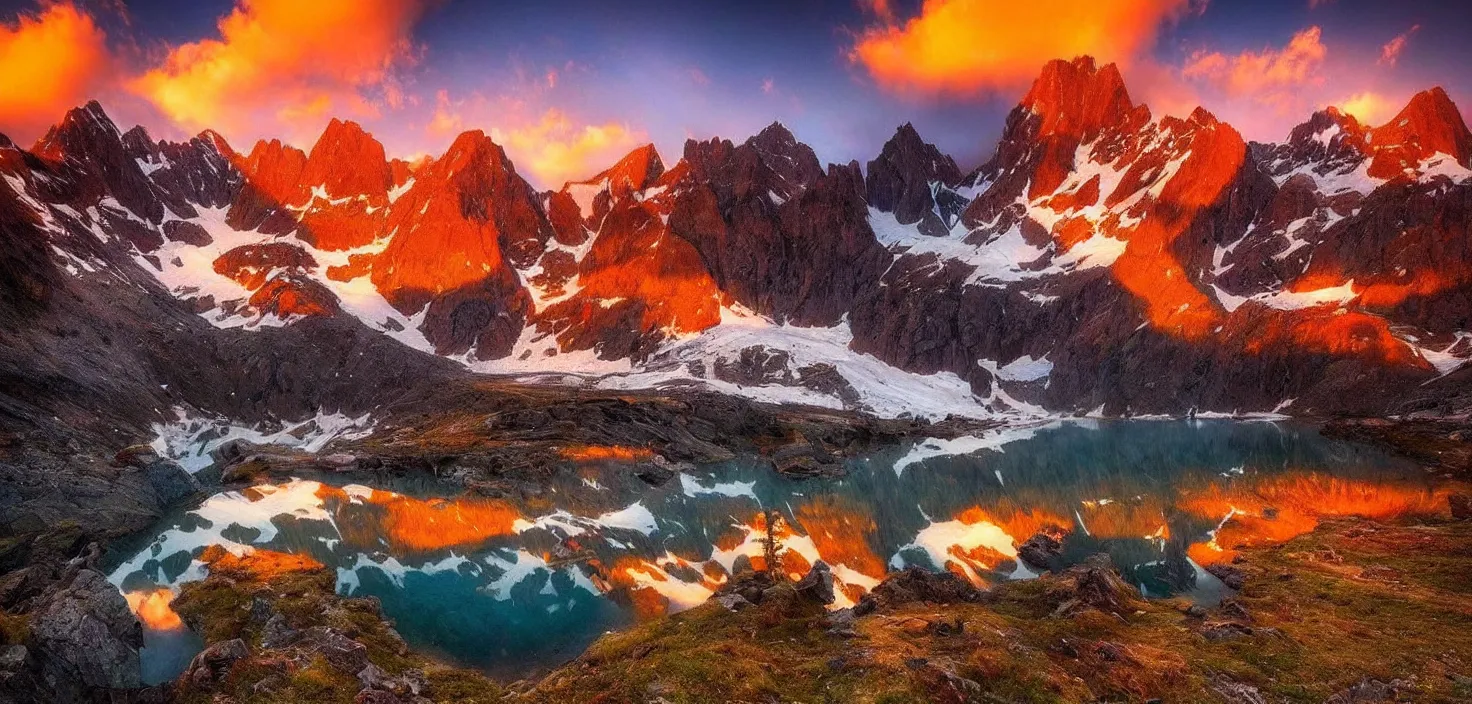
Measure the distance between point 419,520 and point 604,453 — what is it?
175 ft

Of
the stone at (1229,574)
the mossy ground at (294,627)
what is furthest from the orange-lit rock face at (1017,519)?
the mossy ground at (294,627)

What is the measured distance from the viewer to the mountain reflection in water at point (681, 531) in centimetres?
4297

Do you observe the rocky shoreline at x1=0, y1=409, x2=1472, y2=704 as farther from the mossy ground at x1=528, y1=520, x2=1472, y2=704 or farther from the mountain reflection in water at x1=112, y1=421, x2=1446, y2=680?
the mountain reflection in water at x1=112, y1=421, x2=1446, y2=680

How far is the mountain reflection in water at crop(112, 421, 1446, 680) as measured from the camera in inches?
1692

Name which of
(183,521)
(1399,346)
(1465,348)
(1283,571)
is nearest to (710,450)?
(183,521)

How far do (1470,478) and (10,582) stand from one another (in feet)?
433

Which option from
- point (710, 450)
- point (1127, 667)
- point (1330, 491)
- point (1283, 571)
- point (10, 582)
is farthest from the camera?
point (710, 450)

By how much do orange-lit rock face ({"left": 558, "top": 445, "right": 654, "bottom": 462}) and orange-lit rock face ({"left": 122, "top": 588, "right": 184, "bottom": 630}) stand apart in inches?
2964

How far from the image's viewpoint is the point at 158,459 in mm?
81812

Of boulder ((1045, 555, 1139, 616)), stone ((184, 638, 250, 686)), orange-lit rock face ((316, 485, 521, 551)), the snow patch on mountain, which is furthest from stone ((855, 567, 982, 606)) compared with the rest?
the snow patch on mountain

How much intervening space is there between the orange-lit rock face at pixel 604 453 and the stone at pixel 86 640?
89.0 metres

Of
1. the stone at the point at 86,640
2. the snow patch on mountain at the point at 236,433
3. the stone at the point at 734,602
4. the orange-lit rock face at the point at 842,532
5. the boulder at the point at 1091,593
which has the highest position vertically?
the snow patch on mountain at the point at 236,433

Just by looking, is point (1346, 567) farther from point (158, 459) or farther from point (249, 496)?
point (158, 459)

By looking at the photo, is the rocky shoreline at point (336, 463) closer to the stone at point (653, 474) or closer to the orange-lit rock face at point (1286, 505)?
the stone at point (653, 474)
